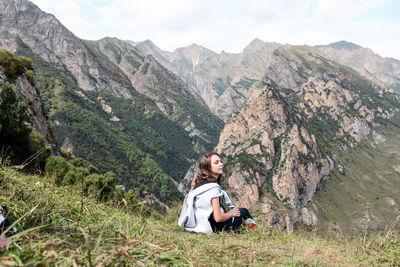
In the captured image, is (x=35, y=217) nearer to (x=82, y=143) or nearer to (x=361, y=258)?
(x=361, y=258)

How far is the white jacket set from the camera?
19.5 feet

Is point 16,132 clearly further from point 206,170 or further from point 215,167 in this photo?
point 215,167

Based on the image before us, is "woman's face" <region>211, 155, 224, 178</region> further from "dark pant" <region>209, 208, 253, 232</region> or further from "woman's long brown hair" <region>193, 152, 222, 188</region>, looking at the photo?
"dark pant" <region>209, 208, 253, 232</region>

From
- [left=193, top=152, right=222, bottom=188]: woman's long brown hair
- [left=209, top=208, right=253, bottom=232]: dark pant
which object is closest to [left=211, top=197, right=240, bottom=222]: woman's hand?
[left=209, top=208, right=253, bottom=232]: dark pant

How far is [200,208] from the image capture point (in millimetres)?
6098

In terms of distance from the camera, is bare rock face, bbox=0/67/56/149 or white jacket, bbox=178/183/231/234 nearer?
white jacket, bbox=178/183/231/234

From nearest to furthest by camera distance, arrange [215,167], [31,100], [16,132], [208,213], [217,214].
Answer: [217,214], [208,213], [215,167], [16,132], [31,100]

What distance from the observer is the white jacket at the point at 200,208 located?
19.5ft

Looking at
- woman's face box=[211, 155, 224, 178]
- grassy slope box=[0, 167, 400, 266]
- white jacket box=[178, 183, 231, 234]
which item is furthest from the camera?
woman's face box=[211, 155, 224, 178]

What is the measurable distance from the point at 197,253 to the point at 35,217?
215 cm

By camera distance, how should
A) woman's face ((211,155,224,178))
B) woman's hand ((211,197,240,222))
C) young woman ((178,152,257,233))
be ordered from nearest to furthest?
woman's hand ((211,197,240,222)) < young woman ((178,152,257,233)) < woman's face ((211,155,224,178))

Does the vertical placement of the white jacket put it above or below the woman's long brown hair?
below

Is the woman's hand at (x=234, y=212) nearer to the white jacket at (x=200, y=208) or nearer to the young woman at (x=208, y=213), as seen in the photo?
the young woman at (x=208, y=213)

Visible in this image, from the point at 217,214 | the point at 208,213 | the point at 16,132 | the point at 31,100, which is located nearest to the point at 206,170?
the point at 208,213
